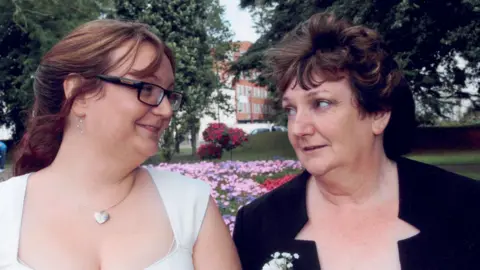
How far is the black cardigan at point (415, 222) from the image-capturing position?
7.02 ft

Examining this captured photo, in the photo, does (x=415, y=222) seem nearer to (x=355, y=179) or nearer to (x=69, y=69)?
(x=355, y=179)

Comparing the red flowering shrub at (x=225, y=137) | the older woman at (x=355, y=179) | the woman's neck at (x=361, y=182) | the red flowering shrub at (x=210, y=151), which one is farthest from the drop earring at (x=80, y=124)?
the red flowering shrub at (x=210, y=151)

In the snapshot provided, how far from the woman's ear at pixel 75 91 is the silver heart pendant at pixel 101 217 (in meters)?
0.36

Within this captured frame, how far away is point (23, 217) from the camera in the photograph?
1905 millimetres

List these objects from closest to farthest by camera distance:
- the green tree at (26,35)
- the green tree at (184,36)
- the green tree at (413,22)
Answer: the green tree at (413,22) → the green tree at (184,36) → the green tree at (26,35)

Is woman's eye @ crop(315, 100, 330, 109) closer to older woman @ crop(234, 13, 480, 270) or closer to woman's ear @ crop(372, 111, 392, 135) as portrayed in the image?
older woman @ crop(234, 13, 480, 270)

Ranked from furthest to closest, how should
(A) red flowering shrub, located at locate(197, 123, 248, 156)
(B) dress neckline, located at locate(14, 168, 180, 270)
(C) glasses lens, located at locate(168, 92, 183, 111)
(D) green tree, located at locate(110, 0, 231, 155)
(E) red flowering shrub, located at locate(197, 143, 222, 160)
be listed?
(D) green tree, located at locate(110, 0, 231, 155) < (E) red flowering shrub, located at locate(197, 143, 222, 160) < (A) red flowering shrub, located at locate(197, 123, 248, 156) < (C) glasses lens, located at locate(168, 92, 183, 111) < (B) dress neckline, located at locate(14, 168, 180, 270)

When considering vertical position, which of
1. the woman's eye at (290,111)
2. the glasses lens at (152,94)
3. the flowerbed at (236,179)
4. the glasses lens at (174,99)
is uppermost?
the glasses lens at (152,94)

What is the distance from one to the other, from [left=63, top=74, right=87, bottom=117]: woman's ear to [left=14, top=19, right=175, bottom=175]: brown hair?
0.04ft

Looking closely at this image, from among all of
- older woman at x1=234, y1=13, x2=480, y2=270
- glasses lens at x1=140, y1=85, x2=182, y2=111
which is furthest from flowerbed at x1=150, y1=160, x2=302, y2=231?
glasses lens at x1=140, y1=85, x2=182, y2=111

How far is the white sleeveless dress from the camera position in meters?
1.83

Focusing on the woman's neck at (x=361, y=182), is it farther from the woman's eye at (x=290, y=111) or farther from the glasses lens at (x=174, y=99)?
the glasses lens at (x=174, y=99)

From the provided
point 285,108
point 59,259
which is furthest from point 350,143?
point 59,259

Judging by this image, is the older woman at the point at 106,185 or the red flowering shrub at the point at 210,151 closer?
the older woman at the point at 106,185
